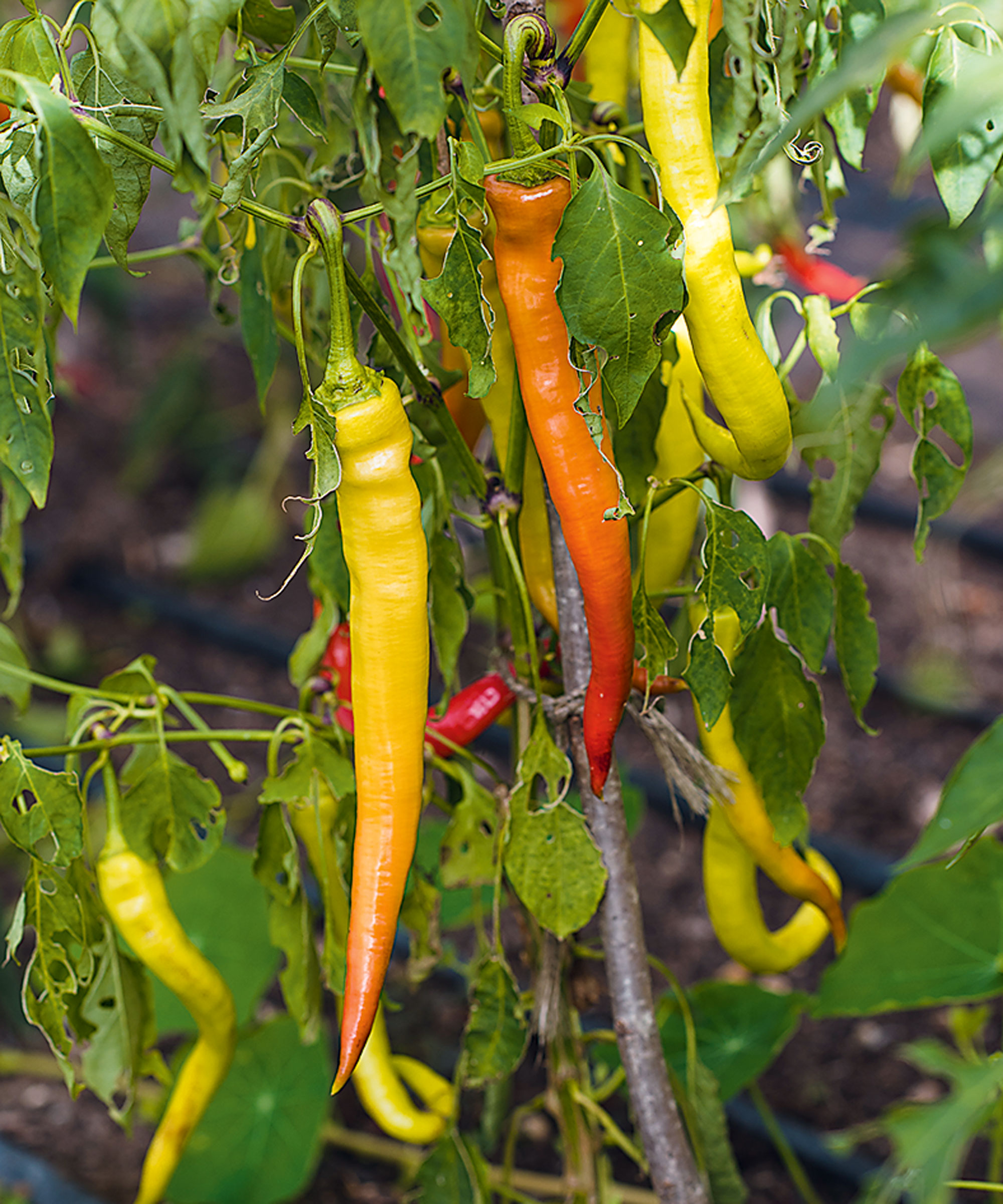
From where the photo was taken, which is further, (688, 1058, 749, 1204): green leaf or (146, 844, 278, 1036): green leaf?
(146, 844, 278, 1036): green leaf

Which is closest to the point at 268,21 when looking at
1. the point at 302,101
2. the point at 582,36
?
the point at 302,101

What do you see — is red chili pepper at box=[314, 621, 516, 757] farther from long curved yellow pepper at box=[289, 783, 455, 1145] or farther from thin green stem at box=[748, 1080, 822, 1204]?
thin green stem at box=[748, 1080, 822, 1204]

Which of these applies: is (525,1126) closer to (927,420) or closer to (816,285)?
(927,420)

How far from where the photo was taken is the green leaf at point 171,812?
816mm

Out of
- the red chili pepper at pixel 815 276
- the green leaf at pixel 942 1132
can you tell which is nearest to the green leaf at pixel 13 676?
the green leaf at pixel 942 1132

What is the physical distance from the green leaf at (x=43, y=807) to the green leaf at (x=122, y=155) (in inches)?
12.8

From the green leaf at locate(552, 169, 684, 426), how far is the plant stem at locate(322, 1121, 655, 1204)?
1.07 metres

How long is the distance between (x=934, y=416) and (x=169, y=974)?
697 mm

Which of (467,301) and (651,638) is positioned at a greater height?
(467,301)

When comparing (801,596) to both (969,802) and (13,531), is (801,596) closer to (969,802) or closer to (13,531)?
(969,802)

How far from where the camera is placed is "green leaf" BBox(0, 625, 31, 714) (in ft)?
2.77

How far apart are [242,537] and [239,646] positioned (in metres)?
0.34

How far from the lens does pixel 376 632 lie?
24.6 inches

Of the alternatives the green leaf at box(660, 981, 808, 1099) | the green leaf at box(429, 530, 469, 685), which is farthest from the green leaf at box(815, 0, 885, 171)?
the green leaf at box(660, 981, 808, 1099)
